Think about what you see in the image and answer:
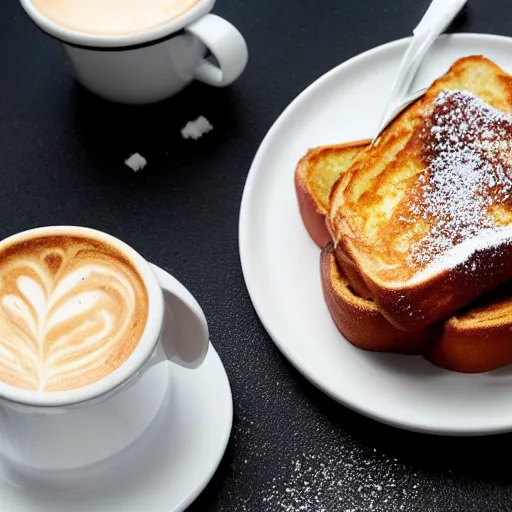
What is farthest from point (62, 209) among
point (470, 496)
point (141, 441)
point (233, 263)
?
point (470, 496)

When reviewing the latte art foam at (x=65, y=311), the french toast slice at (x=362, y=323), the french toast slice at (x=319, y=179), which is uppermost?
the latte art foam at (x=65, y=311)

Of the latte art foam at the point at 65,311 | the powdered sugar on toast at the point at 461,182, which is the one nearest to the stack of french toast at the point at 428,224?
the powdered sugar on toast at the point at 461,182

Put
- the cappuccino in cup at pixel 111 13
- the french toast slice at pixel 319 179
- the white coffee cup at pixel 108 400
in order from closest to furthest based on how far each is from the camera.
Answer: the white coffee cup at pixel 108 400, the french toast slice at pixel 319 179, the cappuccino in cup at pixel 111 13

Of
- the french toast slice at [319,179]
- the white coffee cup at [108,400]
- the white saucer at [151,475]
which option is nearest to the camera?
the white coffee cup at [108,400]

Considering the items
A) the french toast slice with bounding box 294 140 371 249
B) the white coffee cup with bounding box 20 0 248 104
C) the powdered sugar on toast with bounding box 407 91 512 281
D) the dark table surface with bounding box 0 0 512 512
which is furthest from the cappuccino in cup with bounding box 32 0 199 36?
the powdered sugar on toast with bounding box 407 91 512 281

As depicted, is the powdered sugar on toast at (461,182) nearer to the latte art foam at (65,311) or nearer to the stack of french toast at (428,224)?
the stack of french toast at (428,224)

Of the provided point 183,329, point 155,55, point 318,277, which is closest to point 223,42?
point 155,55

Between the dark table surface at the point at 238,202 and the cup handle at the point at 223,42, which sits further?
the cup handle at the point at 223,42

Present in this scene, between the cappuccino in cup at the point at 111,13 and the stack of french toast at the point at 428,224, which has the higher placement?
the cappuccino in cup at the point at 111,13
